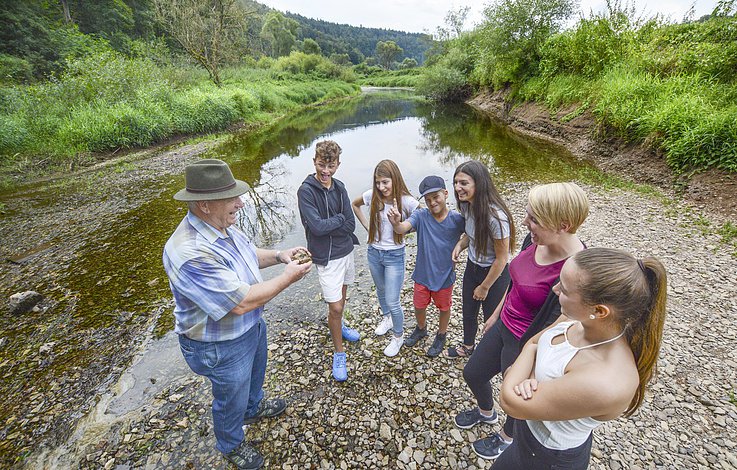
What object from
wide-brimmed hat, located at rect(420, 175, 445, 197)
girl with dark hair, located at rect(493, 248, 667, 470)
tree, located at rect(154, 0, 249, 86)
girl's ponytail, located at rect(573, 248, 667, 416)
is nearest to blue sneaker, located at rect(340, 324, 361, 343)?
wide-brimmed hat, located at rect(420, 175, 445, 197)

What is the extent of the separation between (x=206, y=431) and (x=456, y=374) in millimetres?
2762

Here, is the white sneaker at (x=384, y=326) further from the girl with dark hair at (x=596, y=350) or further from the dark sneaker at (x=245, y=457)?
the girl with dark hair at (x=596, y=350)

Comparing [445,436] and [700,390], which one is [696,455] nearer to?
[700,390]

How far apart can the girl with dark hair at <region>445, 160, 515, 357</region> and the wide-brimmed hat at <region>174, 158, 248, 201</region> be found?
197cm

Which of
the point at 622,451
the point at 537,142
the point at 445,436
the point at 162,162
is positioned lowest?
the point at 162,162

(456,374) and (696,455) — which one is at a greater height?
(696,455)

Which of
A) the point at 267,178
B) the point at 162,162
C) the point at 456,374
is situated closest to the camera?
the point at 456,374

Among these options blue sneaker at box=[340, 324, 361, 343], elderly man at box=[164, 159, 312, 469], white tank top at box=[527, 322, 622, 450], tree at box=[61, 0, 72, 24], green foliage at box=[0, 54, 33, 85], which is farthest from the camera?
tree at box=[61, 0, 72, 24]

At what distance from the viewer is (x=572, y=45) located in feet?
55.7

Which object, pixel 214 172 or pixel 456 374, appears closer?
pixel 214 172

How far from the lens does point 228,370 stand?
7.75 feet

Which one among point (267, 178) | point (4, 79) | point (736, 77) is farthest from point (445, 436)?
point (4, 79)

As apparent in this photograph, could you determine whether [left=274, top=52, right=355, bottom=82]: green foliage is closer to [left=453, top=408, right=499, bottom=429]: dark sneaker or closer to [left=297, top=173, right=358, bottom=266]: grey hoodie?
[left=297, top=173, right=358, bottom=266]: grey hoodie

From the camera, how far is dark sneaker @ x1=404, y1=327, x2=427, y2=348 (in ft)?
13.5
